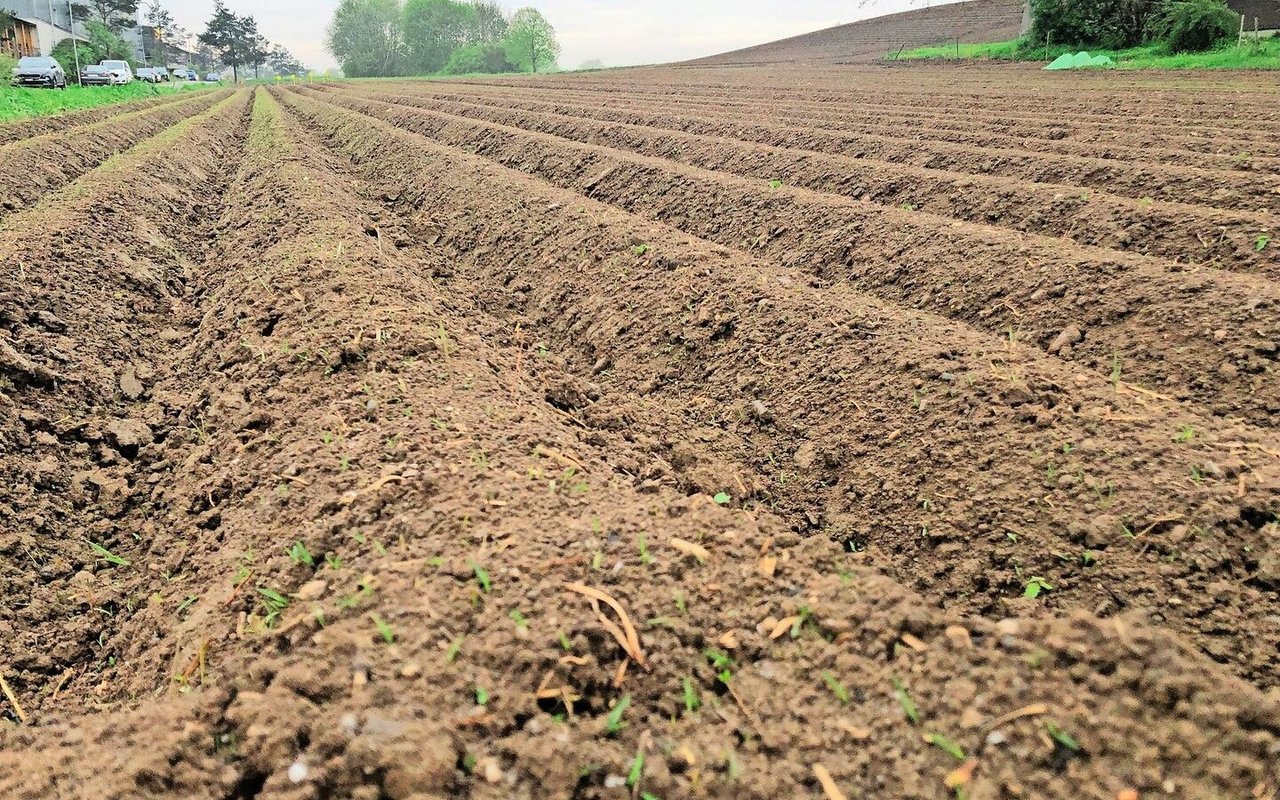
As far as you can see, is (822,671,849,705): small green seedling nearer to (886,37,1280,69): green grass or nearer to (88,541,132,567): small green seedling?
(88,541,132,567): small green seedling

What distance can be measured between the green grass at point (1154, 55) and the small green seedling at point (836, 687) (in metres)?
22.5

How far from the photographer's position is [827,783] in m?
1.55

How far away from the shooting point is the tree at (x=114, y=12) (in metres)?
68.5

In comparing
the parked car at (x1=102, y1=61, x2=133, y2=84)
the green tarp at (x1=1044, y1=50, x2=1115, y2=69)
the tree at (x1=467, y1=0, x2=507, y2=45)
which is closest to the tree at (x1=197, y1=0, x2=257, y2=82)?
the tree at (x1=467, y1=0, x2=507, y2=45)

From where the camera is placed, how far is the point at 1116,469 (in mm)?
2889

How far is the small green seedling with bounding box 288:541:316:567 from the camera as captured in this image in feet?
7.86

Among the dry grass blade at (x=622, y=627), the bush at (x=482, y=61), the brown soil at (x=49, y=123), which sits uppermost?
the bush at (x=482, y=61)

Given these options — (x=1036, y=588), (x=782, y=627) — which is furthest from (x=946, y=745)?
(x=1036, y=588)

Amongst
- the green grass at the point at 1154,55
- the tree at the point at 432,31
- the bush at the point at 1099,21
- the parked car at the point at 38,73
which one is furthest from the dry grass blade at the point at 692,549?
the tree at the point at 432,31

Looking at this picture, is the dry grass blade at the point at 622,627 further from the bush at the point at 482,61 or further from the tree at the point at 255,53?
the tree at the point at 255,53

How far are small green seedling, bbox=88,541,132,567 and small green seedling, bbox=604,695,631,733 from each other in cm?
239

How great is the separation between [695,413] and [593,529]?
1.85m

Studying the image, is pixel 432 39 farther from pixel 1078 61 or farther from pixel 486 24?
pixel 1078 61

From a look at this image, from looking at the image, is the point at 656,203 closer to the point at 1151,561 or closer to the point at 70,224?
the point at 70,224
